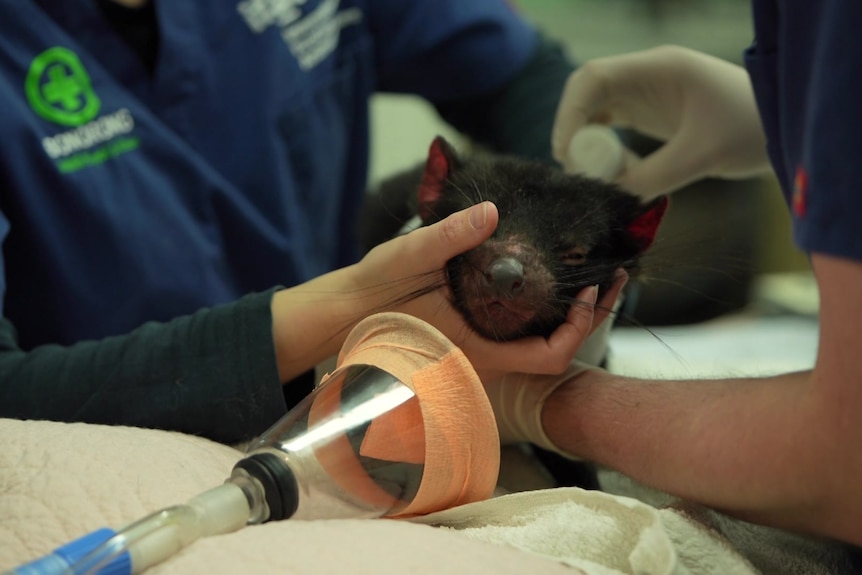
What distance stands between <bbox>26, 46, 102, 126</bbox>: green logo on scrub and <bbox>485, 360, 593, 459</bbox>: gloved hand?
0.76 m

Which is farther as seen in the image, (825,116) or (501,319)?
(501,319)

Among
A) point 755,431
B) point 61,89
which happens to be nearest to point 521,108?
point 61,89

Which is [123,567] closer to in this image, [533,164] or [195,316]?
[195,316]

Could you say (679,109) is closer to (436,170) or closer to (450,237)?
(436,170)

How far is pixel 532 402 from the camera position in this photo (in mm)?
907

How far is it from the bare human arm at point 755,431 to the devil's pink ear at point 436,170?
Result: 304mm

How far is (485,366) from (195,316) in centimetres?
33

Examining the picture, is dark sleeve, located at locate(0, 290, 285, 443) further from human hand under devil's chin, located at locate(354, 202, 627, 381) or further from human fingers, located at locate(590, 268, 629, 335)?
human fingers, located at locate(590, 268, 629, 335)

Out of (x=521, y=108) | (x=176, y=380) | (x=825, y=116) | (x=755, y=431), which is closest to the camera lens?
(x=825, y=116)

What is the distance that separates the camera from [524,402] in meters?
0.92

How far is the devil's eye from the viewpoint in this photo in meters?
0.90

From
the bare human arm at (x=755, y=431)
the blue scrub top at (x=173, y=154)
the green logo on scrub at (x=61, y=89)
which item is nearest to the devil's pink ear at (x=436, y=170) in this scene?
the bare human arm at (x=755, y=431)

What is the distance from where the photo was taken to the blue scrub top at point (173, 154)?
121 centimetres

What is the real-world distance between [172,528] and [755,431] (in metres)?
0.45
